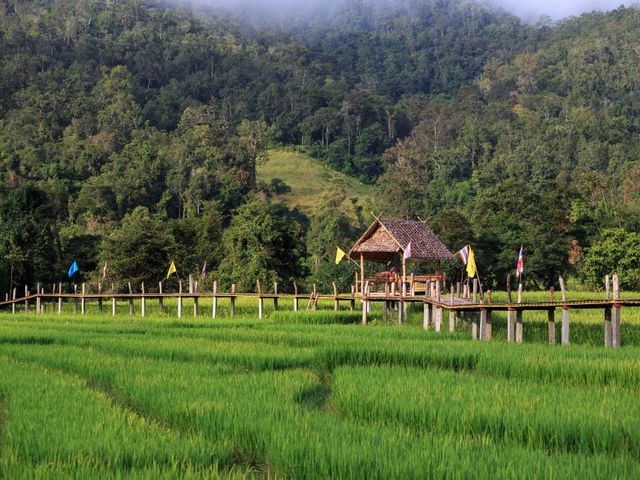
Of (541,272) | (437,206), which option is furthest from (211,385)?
(437,206)

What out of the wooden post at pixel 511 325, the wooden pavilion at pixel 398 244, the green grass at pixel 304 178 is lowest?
the wooden post at pixel 511 325

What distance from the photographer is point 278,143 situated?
101 metres

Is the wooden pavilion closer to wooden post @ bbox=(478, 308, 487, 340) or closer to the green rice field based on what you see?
wooden post @ bbox=(478, 308, 487, 340)

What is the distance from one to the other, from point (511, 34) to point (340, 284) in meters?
125

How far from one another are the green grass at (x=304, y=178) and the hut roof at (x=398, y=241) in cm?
4303

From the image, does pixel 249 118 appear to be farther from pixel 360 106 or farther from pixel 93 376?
pixel 93 376

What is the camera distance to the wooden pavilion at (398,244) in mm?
29766

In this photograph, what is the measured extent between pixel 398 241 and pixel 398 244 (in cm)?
12

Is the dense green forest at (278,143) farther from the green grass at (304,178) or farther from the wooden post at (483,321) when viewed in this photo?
the wooden post at (483,321)

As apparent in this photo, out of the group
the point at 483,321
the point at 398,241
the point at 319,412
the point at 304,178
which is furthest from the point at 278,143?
the point at 319,412

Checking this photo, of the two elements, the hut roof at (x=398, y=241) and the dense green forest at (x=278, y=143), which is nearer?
the hut roof at (x=398, y=241)

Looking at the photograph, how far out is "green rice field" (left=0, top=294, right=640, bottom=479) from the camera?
692 centimetres

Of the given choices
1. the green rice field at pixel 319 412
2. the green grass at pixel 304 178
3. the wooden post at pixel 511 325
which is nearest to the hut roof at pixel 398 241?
the wooden post at pixel 511 325

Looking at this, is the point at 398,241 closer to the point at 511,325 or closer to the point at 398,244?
the point at 398,244
